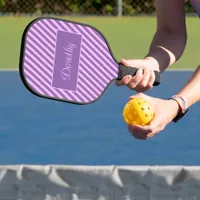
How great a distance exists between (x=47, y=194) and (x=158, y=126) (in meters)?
1.42

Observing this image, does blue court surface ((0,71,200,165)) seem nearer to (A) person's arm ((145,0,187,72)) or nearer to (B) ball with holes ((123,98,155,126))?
(A) person's arm ((145,0,187,72))

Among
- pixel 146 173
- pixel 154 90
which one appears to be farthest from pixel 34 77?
pixel 154 90

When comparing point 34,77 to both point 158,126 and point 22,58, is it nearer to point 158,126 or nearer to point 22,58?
point 22,58

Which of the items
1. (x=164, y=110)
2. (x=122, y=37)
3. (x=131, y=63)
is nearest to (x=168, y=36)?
(x=131, y=63)

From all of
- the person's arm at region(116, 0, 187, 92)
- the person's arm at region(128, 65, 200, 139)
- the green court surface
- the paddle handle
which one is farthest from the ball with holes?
the green court surface

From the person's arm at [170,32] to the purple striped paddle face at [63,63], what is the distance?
19 centimetres

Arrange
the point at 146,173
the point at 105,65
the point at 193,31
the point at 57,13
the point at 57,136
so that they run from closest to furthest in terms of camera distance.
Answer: the point at 105,65 → the point at 146,173 → the point at 57,136 → the point at 193,31 → the point at 57,13

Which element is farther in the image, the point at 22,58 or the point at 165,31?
the point at 165,31

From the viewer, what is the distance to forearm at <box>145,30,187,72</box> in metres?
2.09

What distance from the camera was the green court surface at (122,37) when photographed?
7363 mm

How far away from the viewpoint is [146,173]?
10.3 feet

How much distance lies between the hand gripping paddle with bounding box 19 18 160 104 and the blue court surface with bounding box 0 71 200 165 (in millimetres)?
2438

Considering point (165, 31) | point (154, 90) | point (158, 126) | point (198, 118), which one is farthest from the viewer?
point (154, 90)

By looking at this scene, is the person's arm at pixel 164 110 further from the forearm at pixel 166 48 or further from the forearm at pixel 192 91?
the forearm at pixel 166 48
